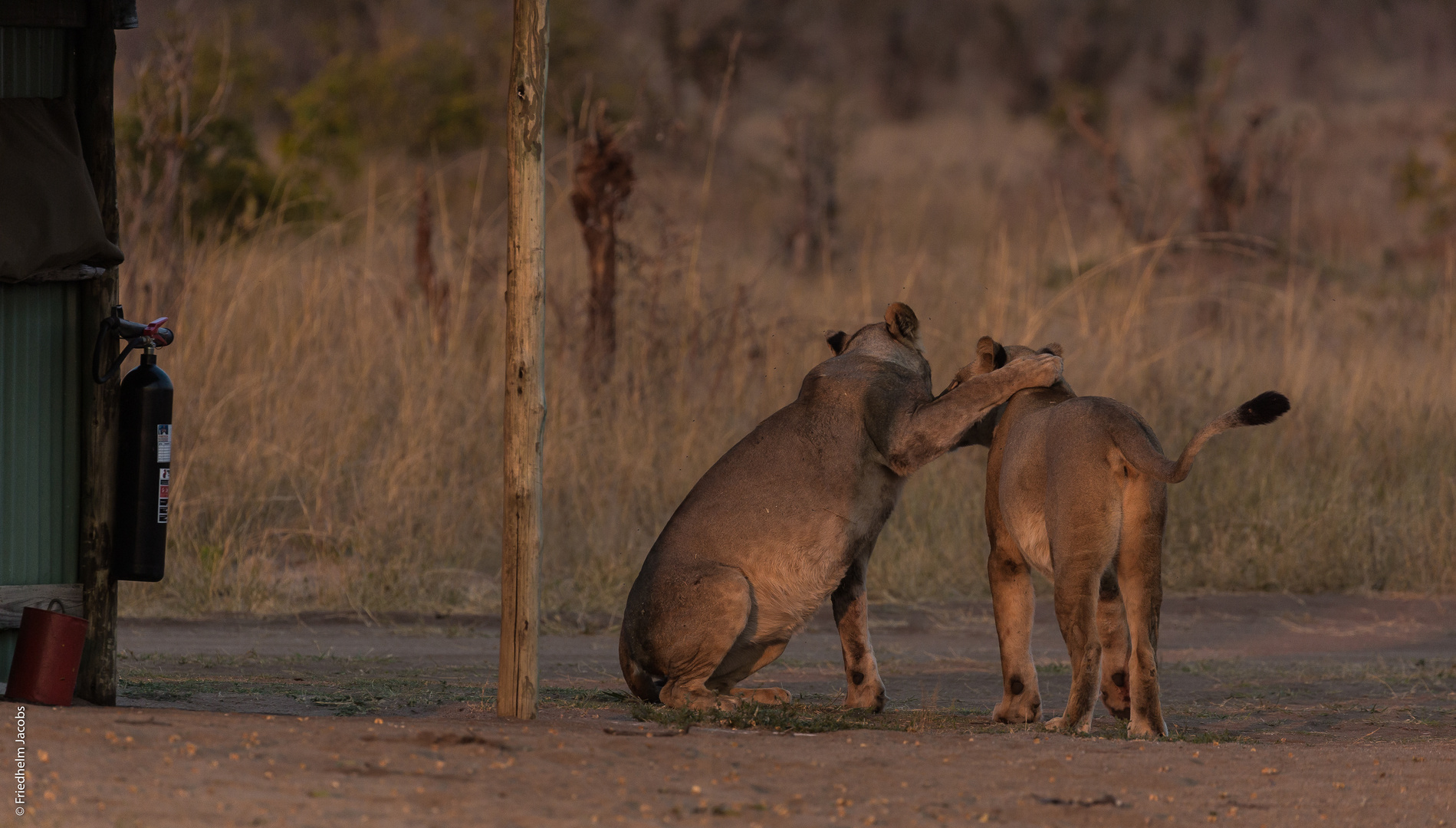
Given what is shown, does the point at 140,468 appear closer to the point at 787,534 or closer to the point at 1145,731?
the point at 787,534

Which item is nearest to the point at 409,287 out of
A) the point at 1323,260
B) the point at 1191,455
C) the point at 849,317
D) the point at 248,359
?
the point at 248,359

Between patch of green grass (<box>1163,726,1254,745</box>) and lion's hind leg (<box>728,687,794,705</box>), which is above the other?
lion's hind leg (<box>728,687,794,705</box>)

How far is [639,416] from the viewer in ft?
40.9

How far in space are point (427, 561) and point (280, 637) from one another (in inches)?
69.4

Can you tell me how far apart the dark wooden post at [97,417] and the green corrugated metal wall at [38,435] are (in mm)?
42

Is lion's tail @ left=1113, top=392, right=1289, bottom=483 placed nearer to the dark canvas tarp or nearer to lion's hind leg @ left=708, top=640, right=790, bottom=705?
lion's hind leg @ left=708, top=640, right=790, bottom=705

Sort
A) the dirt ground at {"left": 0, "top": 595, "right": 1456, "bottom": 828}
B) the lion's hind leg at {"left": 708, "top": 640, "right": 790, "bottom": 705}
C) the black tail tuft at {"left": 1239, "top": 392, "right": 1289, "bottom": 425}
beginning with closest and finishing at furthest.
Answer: the dirt ground at {"left": 0, "top": 595, "right": 1456, "bottom": 828} → the black tail tuft at {"left": 1239, "top": 392, "right": 1289, "bottom": 425} → the lion's hind leg at {"left": 708, "top": 640, "right": 790, "bottom": 705}

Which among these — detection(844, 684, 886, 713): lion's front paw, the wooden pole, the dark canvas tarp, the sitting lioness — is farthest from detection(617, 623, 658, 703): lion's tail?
the dark canvas tarp

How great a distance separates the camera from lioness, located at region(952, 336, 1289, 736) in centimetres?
568

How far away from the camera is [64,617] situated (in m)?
5.59

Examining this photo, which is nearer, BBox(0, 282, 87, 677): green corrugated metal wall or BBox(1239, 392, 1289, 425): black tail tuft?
BBox(1239, 392, 1289, 425): black tail tuft

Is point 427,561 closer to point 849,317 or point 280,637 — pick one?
point 280,637

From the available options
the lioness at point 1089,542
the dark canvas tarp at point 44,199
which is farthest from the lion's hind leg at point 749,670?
the dark canvas tarp at point 44,199

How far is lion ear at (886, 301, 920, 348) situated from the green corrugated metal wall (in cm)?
311
